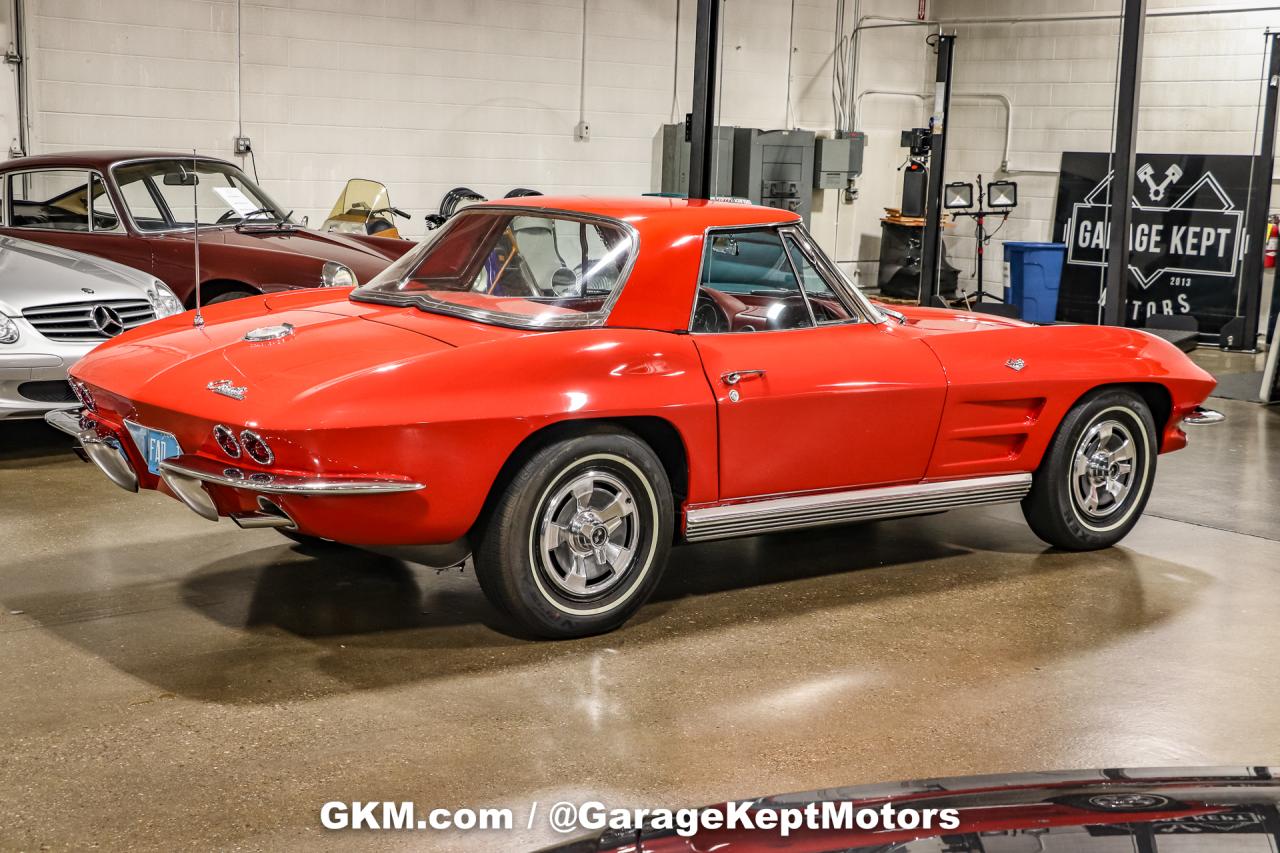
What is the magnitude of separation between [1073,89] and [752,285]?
12.0 metres

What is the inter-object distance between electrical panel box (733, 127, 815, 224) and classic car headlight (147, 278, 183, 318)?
9652 millimetres

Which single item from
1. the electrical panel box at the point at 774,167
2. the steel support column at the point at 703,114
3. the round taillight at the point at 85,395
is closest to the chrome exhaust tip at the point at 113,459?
the round taillight at the point at 85,395

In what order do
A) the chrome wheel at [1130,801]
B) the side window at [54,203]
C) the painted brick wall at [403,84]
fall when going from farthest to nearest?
the painted brick wall at [403,84] → the side window at [54,203] → the chrome wheel at [1130,801]

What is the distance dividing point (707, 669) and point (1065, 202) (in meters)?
12.5

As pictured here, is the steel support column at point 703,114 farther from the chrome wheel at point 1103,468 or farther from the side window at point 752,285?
the side window at point 752,285

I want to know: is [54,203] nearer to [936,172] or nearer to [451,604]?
[451,604]

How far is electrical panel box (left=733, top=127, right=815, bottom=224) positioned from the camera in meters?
16.1

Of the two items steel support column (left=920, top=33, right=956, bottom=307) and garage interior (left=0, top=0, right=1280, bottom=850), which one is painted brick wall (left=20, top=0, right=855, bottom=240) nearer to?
steel support column (left=920, top=33, right=956, bottom=307)

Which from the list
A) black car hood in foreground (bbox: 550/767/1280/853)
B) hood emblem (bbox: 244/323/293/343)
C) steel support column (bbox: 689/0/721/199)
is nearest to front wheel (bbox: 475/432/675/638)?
hood emblem (bbox: 244/323/293/343)

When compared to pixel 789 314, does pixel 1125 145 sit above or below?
above

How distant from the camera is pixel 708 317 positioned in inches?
190

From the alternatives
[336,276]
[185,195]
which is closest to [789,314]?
[336,276]

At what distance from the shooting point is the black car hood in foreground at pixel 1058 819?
5.43 ft

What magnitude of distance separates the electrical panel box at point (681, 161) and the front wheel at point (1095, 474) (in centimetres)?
969
